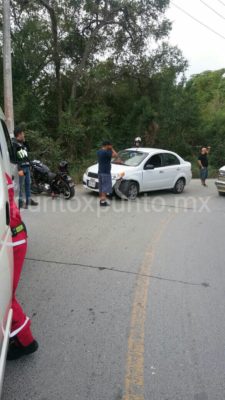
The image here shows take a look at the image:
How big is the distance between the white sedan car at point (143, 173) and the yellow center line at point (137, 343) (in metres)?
5.74

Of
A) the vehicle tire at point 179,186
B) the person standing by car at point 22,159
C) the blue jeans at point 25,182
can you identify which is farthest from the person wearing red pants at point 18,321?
the vehicle tire at point 179,186

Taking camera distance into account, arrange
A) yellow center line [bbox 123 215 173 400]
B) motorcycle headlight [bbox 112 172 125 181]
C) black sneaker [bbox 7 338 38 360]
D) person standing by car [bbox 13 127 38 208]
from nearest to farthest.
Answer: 1. yellow center line [bbox 123 215 173 400]
2. black sneaker [bbox 7 338 38 360]
3. person standing by car [bbox 13 127 38 208]
4. motorcycle headlight [bbox 112 172 125 181]

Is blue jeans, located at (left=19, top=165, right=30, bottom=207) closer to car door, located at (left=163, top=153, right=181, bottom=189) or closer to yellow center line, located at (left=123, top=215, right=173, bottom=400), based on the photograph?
yellow center line, located at (left=123, top=215, right=173, bottom=400)

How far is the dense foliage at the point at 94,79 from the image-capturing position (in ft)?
58.2

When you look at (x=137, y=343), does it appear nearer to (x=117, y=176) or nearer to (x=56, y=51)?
(x=117, y=176)

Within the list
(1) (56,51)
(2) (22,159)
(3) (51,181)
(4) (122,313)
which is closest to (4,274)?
(4) (122,313)

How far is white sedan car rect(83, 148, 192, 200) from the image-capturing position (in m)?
11.3

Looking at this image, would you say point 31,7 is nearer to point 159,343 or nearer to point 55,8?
point 55,8

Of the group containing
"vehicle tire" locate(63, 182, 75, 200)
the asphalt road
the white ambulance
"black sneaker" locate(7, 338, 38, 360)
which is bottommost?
"vehicle tire" locate(63, 182, 75, 200)

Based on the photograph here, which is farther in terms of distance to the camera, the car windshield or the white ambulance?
the car windshield

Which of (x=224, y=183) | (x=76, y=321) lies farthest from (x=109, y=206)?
(x=76, y=321)

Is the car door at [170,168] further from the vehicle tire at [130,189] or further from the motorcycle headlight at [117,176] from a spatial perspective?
the motorcycle headlight at [117,176]

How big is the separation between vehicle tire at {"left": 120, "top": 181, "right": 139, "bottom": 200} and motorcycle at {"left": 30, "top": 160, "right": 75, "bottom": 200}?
1.47 metres

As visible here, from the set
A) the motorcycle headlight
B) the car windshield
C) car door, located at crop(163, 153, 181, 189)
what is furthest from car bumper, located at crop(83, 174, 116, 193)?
car door, located at crop(163, 153, 181, 189)
